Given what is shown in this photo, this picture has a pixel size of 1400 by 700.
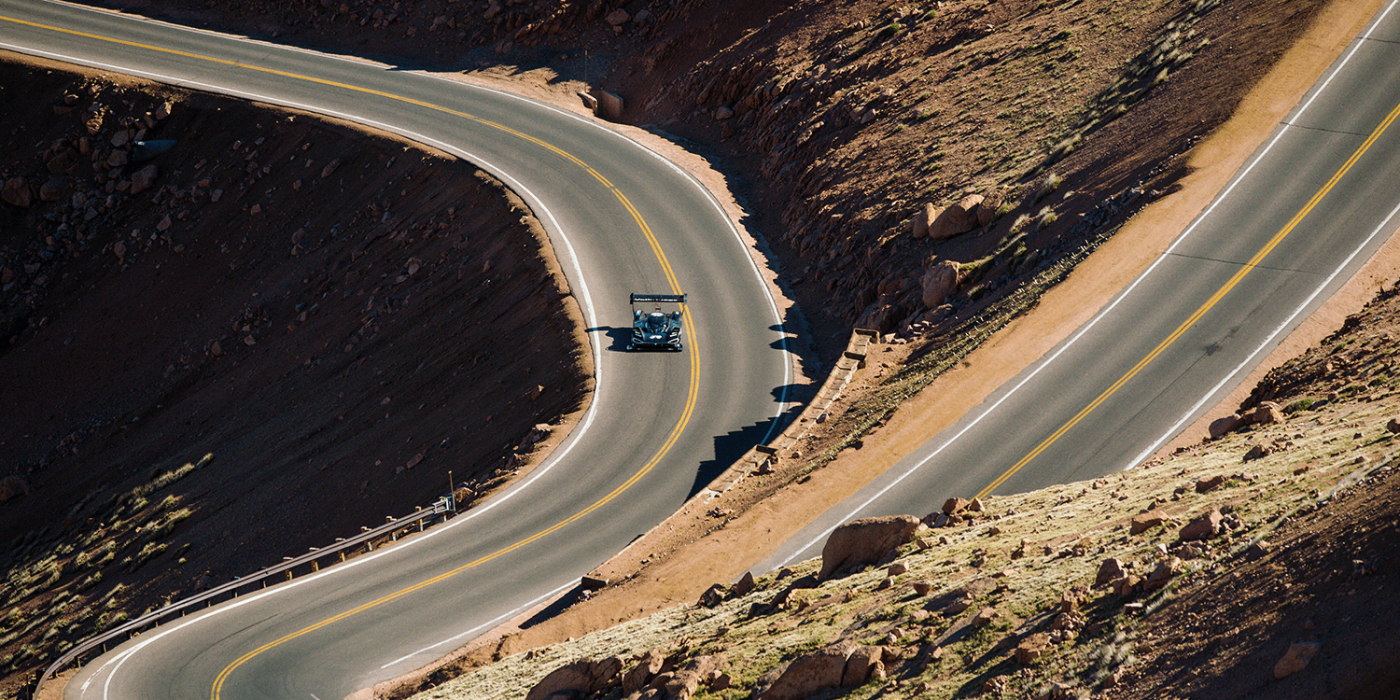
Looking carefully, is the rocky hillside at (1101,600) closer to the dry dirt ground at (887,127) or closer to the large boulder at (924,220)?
the dry dirt ground at (887,127)

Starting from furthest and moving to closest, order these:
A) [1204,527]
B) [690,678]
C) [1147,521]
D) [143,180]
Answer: [143,180], [1147,521], [690,678], [1204,527]

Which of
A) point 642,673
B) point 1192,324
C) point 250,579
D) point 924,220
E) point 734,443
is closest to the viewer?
point 642,673

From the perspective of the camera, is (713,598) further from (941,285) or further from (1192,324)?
(941,285)

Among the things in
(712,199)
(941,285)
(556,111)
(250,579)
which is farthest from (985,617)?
(556,111)

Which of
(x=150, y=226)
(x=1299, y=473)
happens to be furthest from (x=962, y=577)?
(x=150, y=226)

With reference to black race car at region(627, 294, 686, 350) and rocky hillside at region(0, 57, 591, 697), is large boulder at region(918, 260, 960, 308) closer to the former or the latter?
black race car at region(627, 294, 686, 350)

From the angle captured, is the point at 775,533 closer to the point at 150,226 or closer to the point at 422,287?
the point at 422,287

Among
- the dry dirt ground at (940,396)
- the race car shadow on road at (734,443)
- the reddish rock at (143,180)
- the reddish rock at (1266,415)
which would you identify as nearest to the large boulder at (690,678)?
the dry dirt ground at (940,396)
